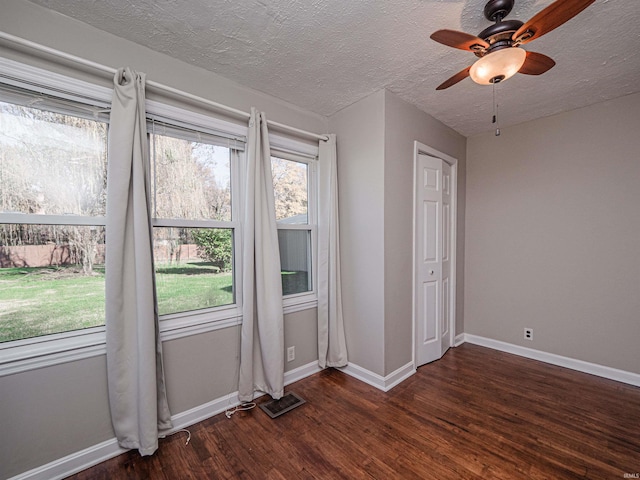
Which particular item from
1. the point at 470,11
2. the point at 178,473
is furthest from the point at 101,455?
the point at 470,11

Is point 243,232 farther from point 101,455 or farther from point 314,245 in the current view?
point 101,455

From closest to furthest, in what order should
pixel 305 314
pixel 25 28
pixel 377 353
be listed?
pixel 25 28
pixel 377 353
pixel 305 314

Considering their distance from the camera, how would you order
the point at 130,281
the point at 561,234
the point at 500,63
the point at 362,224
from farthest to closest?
the point at 561,234 < the point at 362,224 < the point at 130,281 < the point at 500,63

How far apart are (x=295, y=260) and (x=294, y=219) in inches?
15.9

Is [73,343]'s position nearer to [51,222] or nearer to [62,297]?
[62,297]

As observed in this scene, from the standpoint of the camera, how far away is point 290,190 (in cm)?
259

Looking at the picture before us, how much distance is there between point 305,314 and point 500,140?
115 inches

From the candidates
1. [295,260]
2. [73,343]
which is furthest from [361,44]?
[73,343]

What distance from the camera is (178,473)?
1.50 meters

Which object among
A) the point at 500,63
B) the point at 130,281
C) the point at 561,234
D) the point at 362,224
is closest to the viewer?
the point at 500,63

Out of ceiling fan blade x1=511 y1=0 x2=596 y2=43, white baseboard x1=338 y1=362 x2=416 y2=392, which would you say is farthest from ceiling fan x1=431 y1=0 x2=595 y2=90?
white baseboard x1=338 y1=362 x2=416 y2=392

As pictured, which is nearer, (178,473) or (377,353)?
(178,473)

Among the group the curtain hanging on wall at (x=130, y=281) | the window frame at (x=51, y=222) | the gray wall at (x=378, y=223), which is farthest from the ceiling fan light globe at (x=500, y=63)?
the window frame at (x=51, y=222)

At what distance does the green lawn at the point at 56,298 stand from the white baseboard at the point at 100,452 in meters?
0.71
